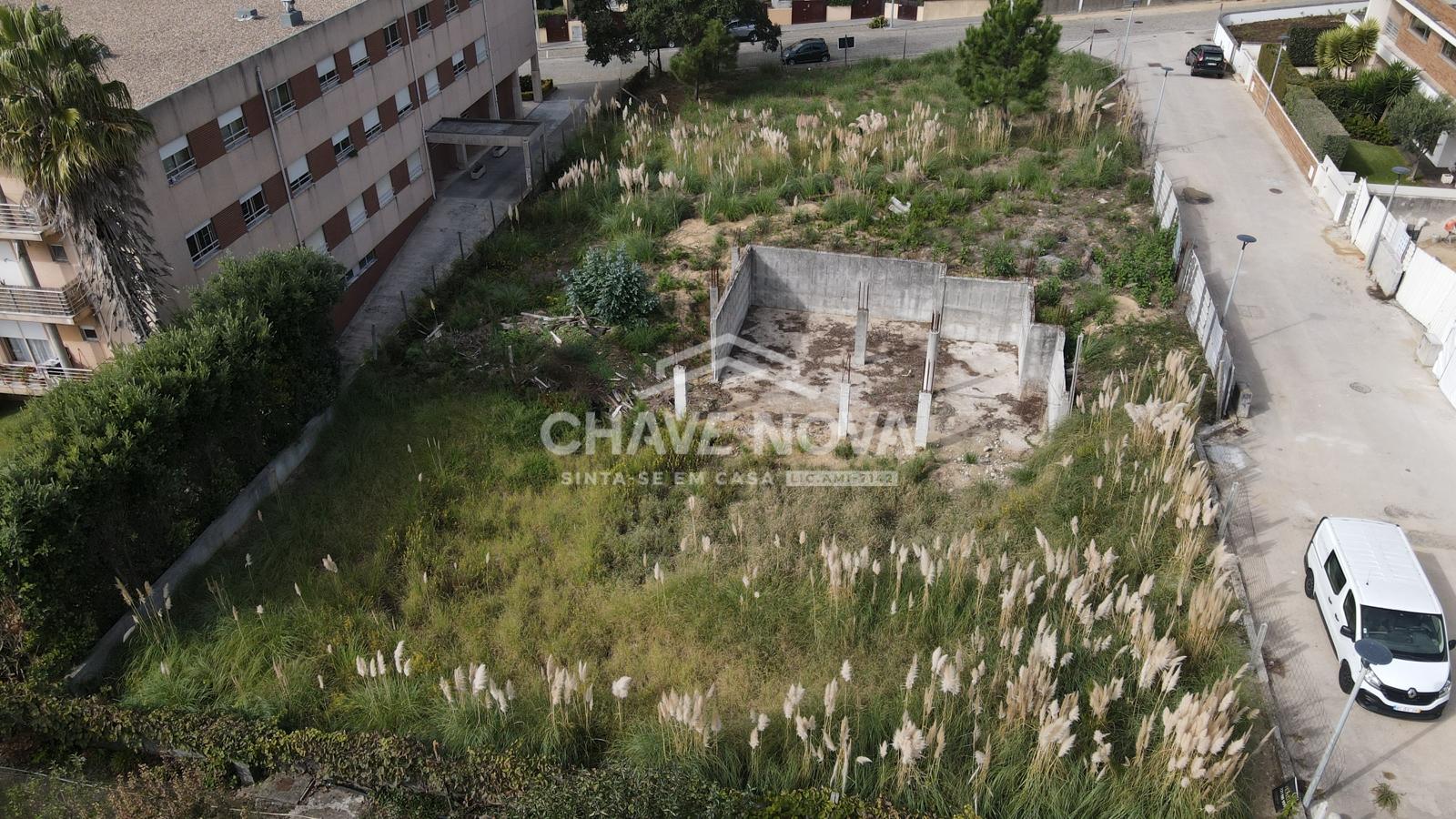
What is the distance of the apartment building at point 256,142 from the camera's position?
60.8 ft

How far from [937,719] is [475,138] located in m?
22.0

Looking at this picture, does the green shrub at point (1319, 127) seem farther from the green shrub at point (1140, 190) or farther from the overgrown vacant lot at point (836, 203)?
the green shrub at point (1140, 190)

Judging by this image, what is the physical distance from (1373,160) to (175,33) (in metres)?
31.5

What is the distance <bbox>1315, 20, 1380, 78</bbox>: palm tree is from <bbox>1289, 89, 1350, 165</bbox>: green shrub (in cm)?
507

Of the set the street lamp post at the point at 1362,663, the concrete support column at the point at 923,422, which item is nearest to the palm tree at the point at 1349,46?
the concrete support column at the point at 923,422

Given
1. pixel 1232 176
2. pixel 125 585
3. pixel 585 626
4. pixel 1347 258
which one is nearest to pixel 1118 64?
Result: pixel 1232 176

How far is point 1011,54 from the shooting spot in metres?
28.1

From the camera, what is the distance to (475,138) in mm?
27984

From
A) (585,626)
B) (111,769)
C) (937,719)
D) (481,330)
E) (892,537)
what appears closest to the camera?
(937,719)

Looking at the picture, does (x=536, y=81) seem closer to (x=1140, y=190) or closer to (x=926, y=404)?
(x=1140, y=190)

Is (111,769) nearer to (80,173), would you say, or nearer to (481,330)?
(80,173)

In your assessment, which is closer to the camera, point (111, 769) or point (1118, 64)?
point (111, 769)

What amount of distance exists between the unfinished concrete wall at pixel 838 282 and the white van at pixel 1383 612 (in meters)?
9.54

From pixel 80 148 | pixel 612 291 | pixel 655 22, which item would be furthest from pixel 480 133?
pixel 80 148
